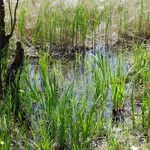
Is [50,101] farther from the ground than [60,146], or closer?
farther from the ground

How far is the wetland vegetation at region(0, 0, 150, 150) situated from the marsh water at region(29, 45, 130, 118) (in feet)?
0.04

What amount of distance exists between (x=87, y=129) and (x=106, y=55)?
271cm

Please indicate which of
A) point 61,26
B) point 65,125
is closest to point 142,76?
point 65,125

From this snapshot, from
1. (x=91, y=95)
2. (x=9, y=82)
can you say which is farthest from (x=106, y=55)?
(x=9, y=82)

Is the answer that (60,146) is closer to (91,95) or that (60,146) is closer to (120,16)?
(91,95)

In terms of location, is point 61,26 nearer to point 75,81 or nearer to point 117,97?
point 75,81

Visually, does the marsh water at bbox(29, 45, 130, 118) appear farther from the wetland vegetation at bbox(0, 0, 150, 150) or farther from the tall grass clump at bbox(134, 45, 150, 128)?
the tall grass clump at bbox(134, 45, 150, 128)

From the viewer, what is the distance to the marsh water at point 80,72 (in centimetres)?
471

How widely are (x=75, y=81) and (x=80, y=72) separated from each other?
1.56 ft

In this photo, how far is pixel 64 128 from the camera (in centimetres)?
375

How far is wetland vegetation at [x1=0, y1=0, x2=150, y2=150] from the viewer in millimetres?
3840

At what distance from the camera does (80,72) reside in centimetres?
575

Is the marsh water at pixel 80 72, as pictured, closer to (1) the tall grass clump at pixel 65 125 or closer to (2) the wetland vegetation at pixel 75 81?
(2) the wetland vegetation at pixel 75 81

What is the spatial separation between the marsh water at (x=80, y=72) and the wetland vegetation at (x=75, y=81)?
0.01 meters
